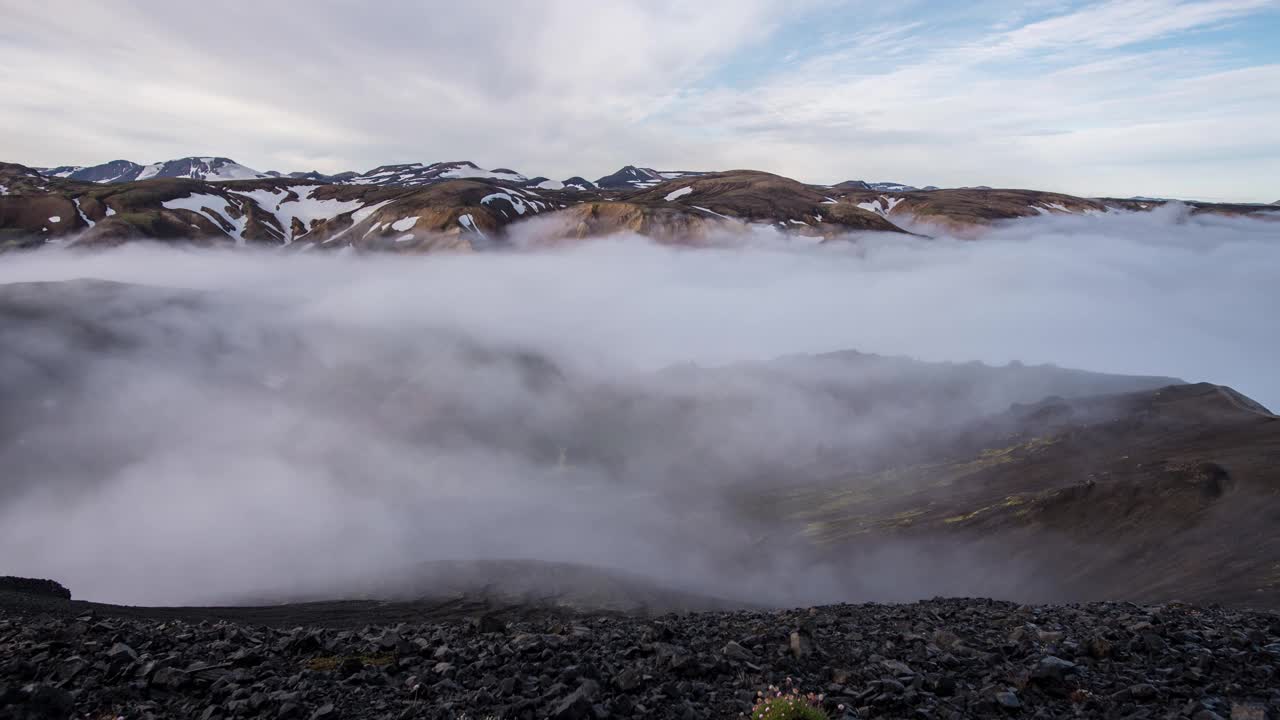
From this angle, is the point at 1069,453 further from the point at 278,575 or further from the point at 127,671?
the point at 278,575

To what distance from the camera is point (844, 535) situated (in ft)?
374

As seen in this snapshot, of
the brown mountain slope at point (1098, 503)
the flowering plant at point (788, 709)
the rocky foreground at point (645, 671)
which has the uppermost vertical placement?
the flowering plant at point (788, 709)

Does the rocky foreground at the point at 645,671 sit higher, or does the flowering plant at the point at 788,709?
the flowering plant at the point at 788,709

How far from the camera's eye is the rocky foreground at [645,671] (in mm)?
Answer: 13469

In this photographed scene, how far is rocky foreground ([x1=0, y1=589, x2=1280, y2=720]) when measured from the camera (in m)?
13.5

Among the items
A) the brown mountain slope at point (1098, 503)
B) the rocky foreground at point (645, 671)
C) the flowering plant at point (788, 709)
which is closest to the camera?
the flowering plant at point (788, 709)

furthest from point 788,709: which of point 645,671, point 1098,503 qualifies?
point 1098,503

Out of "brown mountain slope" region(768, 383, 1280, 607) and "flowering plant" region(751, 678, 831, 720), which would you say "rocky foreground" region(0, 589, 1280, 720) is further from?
"brown mountain slope" region(768, 383, 1280, 607)

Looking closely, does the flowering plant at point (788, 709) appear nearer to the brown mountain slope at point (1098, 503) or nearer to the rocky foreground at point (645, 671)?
the rocky foreground at point (645, 671)

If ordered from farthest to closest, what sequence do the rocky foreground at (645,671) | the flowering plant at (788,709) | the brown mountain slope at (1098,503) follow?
the brown mountain slope at (1098,503) → the rocky foreground at (645,671) → the flowering plant at (788,709)

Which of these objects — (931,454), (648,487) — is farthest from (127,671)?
(648,487)

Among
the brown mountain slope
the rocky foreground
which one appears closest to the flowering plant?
the rocky foreground

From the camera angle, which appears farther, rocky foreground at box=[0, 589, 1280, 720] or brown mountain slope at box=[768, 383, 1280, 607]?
brown mountain slope at box=[768, 383, 1280, 607]

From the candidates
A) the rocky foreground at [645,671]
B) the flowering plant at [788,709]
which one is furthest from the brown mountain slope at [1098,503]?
the flowering plant at [788,709]
